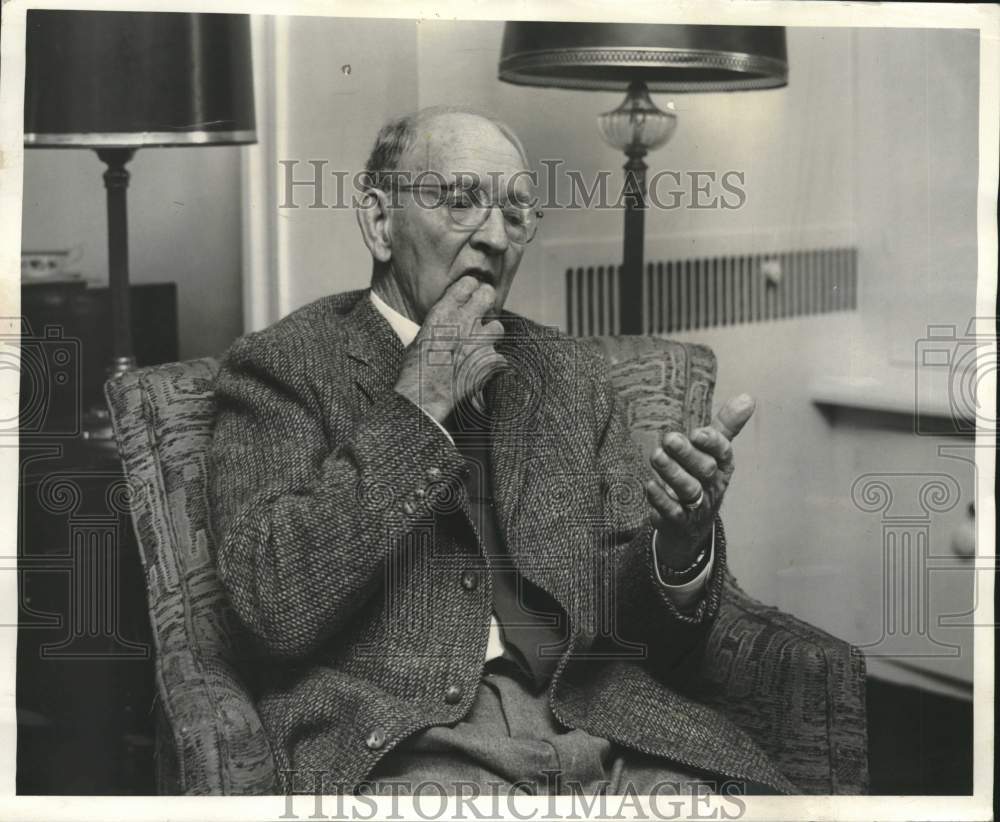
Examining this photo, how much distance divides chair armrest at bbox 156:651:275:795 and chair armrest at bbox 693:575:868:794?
645 mm

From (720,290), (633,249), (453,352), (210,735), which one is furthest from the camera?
(720,290)

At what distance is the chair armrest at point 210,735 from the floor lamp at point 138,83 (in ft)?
2.22

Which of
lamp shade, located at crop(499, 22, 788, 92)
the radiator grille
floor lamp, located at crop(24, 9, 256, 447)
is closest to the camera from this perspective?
floor lamp, located at crop(24, 9, 256, 447)

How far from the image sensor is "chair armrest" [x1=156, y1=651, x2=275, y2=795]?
144 cm

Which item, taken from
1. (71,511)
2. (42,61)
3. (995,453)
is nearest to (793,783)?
(995,453)

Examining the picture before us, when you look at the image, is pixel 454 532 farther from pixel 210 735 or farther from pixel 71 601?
pixel 71 601

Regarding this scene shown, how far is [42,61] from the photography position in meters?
1.85

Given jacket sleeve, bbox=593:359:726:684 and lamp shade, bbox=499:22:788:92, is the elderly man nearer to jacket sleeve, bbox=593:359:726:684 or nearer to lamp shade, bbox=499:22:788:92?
jacket sleeve, bbox=593:359:726:684

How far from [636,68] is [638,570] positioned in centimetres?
105

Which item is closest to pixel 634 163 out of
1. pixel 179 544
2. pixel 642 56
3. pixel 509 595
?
pixel 642 56

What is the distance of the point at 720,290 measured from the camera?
2715 millimetres

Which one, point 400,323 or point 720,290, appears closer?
point 400,323

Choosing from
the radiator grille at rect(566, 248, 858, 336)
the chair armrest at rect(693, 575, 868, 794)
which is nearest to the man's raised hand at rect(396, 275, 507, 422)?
the chair armrest at rect(693, 575, 868, 794)

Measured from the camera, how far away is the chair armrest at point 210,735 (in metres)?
1.44
